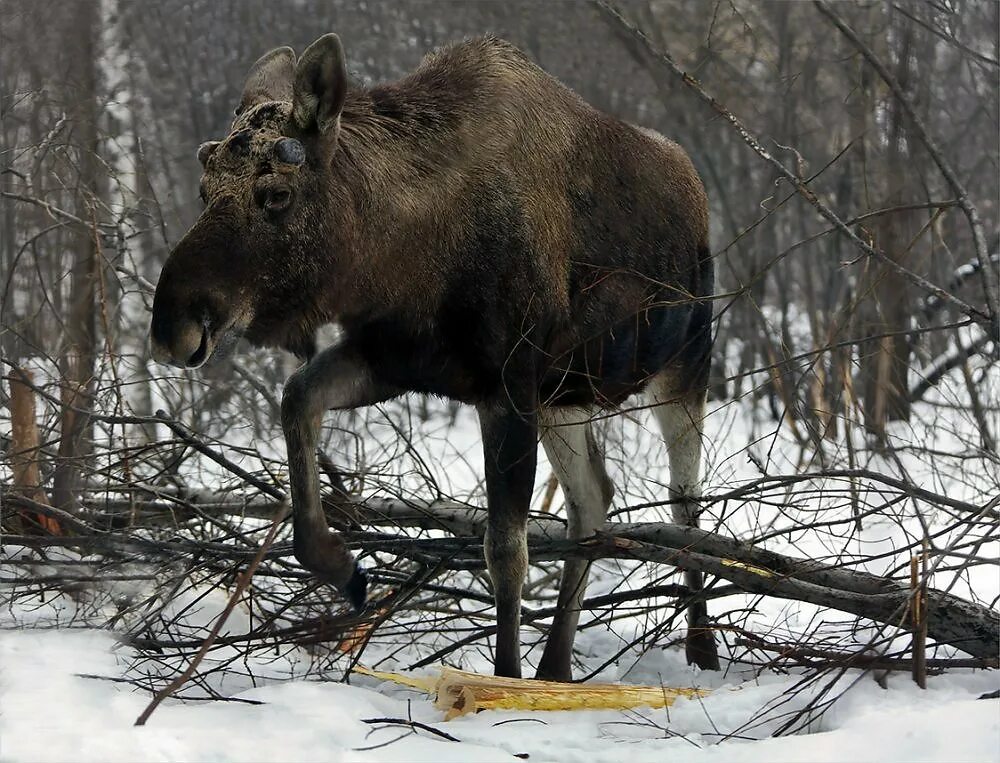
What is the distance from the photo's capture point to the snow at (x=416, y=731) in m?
3.61

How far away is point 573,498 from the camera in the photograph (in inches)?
237

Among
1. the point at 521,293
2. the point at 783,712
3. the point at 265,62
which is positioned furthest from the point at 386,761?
the point at 265,62

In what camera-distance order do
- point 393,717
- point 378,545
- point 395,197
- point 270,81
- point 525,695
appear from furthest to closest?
point 378,545 → point 270,81 → point 395,197 → point 525,695 → point 393,717

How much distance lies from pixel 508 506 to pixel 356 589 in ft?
2.33

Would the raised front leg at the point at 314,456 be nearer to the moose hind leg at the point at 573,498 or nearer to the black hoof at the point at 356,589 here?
the black hoof at the point at 356,589

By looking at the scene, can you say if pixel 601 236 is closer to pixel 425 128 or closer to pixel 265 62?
pixel 425 128

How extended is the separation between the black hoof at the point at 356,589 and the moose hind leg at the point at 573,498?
1.05 m

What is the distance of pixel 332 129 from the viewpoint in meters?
4.46

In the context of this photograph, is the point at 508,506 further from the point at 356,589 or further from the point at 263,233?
the point at 263,233

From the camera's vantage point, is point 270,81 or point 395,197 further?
point 270,81

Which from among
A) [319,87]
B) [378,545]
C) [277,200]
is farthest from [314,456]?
[319,87]

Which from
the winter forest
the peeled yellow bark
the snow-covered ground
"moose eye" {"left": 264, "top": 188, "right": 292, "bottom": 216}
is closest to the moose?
"moose eye" {"left": 264, "top": 188, "right": 292, "bottom": 216}

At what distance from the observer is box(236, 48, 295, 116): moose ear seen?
4.91 m

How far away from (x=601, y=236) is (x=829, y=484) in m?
3.92
